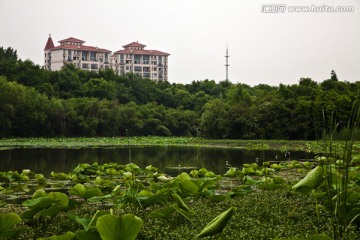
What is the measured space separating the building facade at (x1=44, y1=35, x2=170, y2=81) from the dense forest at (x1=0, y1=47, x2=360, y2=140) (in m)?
15.5

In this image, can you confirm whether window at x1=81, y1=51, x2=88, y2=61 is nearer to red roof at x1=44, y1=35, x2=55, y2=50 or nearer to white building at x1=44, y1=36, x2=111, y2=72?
white building at x1=44, y1=36, x2=111, y2=72

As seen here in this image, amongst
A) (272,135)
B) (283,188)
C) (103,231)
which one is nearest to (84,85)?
(272,135)

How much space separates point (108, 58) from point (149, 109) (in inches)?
1134

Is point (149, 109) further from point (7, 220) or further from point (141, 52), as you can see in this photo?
point (7, 220)

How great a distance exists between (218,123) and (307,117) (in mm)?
5627

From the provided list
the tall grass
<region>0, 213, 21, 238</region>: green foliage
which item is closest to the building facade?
<region>0, 213, 21, 238</region>: green foliage

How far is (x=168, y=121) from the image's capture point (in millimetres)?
35812

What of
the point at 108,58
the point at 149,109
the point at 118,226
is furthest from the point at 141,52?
the point at 118,226

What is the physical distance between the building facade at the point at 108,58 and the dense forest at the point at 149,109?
15.5 m

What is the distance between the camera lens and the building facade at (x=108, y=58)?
2306 inches

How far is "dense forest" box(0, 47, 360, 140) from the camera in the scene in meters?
24.4

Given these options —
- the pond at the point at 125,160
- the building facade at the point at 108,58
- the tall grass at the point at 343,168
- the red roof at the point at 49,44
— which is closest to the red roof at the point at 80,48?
the building facade at the point at 108,58

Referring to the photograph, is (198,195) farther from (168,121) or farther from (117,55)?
(117,55)

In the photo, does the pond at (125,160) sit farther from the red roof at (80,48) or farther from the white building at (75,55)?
the red roof at (80,48)
